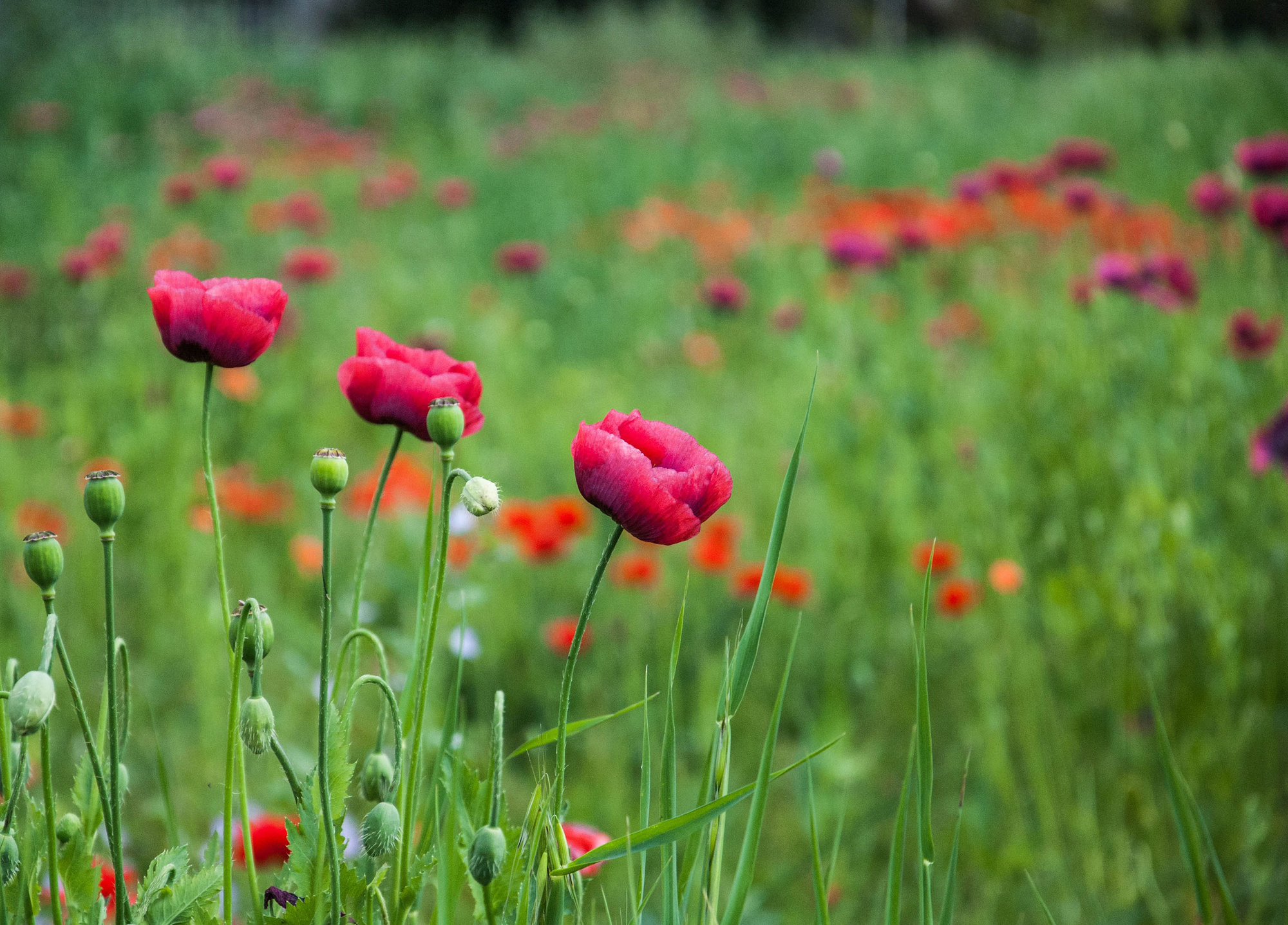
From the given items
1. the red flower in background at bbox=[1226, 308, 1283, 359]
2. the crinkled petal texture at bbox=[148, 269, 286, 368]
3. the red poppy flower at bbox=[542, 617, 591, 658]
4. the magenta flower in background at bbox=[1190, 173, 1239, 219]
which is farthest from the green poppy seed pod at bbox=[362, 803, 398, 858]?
the magenta flower in background at bbox=[1190, 173, 1239, 219]

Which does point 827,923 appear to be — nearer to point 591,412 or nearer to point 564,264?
point 591,412

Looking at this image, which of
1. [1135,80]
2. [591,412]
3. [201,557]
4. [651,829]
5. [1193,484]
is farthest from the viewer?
[1135,80]

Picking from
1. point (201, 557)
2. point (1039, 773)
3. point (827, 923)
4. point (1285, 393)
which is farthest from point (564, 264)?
point (827, 923)

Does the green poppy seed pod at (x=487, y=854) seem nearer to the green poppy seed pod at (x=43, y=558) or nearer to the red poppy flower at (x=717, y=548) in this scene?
the green poppy seed pod at (x=43, y=558)

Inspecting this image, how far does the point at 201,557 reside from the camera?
1812 mm

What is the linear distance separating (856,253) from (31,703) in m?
2.46

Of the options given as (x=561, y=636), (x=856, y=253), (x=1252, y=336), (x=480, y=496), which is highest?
(x=480, y=496)

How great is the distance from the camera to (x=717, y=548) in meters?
1.60

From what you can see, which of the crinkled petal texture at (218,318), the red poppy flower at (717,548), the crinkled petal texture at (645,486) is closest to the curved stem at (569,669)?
the crinkled petal texture at (645,486)

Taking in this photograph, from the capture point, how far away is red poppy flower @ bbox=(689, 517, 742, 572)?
1.57 meters

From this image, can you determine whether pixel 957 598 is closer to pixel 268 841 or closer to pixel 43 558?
pixel 268 841

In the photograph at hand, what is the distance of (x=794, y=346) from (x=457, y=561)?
1.40 metres

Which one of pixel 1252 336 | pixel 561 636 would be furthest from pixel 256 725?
pixel 1252 336

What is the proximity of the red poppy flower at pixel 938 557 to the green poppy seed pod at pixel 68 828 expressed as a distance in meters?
1.17
